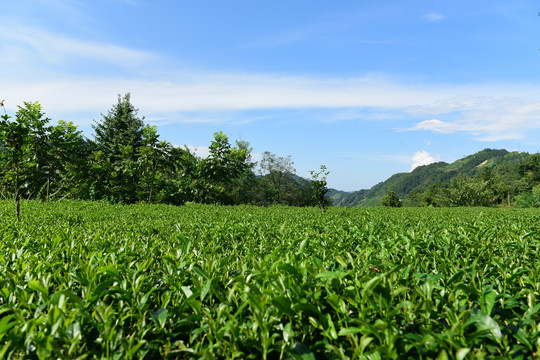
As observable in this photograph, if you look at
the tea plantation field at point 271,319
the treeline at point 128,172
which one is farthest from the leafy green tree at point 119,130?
the tea plantation field at point 271,319

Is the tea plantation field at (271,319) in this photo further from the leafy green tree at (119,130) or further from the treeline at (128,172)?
the leafy green tree at (119,130)

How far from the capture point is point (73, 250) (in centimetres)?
273

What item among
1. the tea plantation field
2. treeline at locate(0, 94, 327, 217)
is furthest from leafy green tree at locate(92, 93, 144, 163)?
the tea plantation field

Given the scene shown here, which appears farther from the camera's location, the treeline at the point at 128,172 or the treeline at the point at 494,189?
the treeline at the point at 494,189

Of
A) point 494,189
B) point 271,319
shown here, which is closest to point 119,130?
point 271,319

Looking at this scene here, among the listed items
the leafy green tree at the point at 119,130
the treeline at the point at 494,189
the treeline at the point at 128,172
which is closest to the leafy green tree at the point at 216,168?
the treeline at the point at 128,172

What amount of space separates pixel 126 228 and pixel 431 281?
13.8 feet

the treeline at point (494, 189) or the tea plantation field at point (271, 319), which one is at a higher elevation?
the treeline at point (494, 189)

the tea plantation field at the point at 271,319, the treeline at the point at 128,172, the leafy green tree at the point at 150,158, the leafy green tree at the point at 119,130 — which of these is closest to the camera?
the tea plantation field at the point at 271,319

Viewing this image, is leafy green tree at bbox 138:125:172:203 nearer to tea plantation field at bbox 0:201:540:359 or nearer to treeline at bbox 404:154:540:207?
tea plantation field at bbox 0:201:540:359

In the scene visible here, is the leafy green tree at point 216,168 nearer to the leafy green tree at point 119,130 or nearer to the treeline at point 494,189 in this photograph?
the leafy green tree at point 119,130

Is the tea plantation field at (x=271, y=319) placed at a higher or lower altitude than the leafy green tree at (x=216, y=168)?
lower

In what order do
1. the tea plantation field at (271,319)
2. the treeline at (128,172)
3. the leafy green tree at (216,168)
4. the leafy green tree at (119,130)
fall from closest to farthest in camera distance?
the tea plantation field at (271,319) → the treeline at (128,172) → the leafy green tree at (216,168) → the leafy green tree at (119,130)

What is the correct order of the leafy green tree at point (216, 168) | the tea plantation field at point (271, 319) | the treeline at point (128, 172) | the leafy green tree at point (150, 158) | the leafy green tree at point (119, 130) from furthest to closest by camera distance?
the leafy green tree at point (119, 130) < the leafy green tree at point (216, 168) < the leafy green tree at point (150, 158) < the treeline at point (128, 172) < the tea plantation field at point (271, 319)
